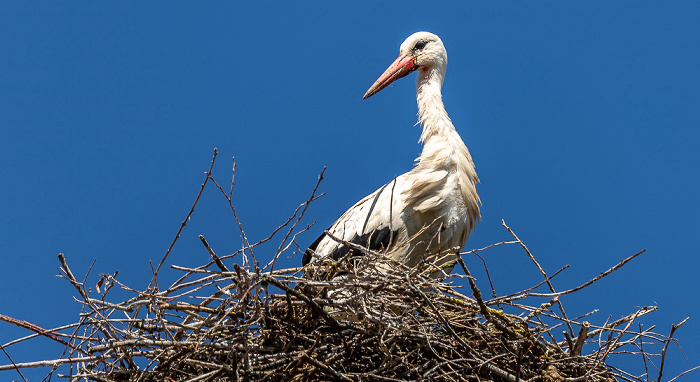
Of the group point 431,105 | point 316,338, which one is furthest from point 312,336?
point 431,105

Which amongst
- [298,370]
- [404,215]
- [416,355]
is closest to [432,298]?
[416,355]

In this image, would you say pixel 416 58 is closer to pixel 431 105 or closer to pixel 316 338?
pixel 431 105

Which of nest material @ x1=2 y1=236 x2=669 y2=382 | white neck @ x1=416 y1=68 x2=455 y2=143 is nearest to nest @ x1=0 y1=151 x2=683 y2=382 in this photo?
nest material @ x1=2 y1=236 x2=669 y2=382

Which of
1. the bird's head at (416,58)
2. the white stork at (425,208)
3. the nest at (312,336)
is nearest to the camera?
the nest at (312,336)

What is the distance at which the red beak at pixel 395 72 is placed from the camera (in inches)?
214

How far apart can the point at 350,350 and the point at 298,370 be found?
8.6 inches

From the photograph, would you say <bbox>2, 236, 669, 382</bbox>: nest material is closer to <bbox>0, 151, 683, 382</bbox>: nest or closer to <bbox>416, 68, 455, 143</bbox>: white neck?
<bbox>0, 151, 683, 382</bbox>: nest

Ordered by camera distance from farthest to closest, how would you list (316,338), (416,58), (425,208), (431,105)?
1. (416,58)
2. (431,105)
3. (425,208)
4. (316,338)

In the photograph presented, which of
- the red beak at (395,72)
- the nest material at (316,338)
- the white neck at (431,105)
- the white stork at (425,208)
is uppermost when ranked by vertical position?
the red beak at (395,72)

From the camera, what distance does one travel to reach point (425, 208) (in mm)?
4578

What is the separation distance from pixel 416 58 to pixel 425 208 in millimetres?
1231

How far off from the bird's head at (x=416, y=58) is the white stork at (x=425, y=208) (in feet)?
1.19

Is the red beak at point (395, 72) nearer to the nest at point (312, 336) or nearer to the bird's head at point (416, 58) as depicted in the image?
the bird's head at point (416, 58)

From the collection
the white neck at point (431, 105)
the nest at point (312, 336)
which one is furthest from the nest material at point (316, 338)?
the white neck at point (431, 105)
